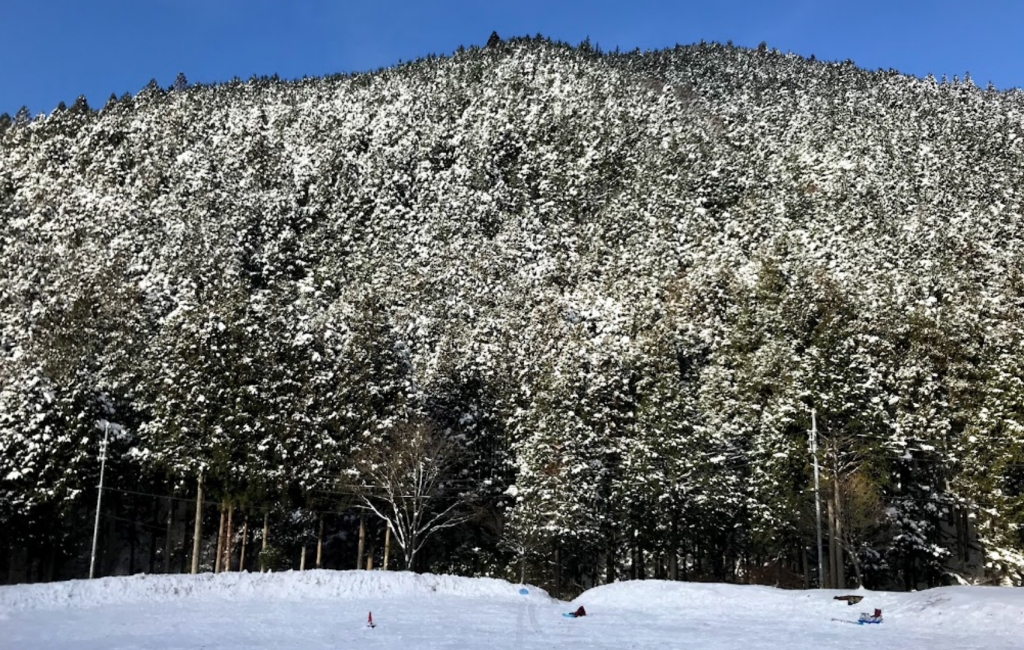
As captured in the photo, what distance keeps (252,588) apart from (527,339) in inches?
1739

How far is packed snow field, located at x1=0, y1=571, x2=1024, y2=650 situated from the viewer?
60.0 ft

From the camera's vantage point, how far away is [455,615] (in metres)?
24.3

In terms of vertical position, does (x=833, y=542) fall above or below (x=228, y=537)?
above

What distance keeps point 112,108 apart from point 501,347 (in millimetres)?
99885

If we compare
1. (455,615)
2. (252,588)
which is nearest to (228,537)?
(252,588)

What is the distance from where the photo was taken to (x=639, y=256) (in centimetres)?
8669

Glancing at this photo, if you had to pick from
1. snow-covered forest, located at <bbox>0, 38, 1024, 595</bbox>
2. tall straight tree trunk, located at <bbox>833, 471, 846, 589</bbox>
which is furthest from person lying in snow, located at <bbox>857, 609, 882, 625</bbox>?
tall straight tree trunk, located at <bbox>833, 471, 846, 589</bbox>

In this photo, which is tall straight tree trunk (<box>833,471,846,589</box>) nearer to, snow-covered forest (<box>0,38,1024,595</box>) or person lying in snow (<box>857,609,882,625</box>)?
snow-covered forest (<box>0,38,1024,595</box>)

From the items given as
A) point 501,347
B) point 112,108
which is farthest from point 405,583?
point 112,108

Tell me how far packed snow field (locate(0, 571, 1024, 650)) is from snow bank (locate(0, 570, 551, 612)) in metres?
0.05

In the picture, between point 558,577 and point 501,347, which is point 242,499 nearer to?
point 558,577

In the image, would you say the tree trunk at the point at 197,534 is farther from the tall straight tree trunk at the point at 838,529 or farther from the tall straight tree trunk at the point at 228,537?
the tall straight tree trunk at the point at 838,529

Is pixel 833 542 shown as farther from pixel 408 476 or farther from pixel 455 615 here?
pixel 455 615

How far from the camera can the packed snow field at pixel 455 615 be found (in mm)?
18281
